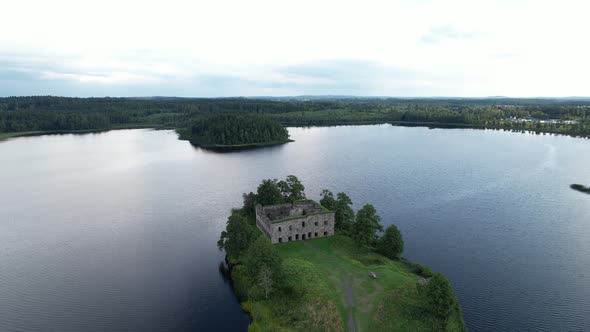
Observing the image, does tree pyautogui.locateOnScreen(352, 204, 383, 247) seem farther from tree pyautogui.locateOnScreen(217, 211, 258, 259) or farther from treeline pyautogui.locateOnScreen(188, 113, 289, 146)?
treeline pyautogui.locateOnScreen(188, 113, 289, 146)

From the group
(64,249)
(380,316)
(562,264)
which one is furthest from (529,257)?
(64,249)

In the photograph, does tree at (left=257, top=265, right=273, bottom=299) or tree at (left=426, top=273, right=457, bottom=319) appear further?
tree at (left=257, top=265, right=273, bottom=299)

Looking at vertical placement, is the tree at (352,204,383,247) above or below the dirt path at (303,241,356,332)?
above

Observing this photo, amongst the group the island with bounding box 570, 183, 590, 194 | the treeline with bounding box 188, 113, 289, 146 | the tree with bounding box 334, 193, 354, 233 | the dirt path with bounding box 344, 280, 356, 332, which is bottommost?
the dirt path with bounding box 344, 280, 356, 332

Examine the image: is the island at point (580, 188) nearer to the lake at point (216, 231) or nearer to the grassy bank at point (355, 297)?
the lake at point (216, 231)

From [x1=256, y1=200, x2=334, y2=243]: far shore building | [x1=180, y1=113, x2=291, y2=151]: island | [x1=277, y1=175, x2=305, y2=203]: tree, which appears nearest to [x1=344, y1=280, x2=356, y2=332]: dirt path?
[x1=256, y1=200, x2=334, y2=243]: far shore building

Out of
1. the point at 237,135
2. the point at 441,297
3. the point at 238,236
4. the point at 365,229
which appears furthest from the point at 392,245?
the point at 237,135

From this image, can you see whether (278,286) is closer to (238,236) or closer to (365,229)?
(238,236)
